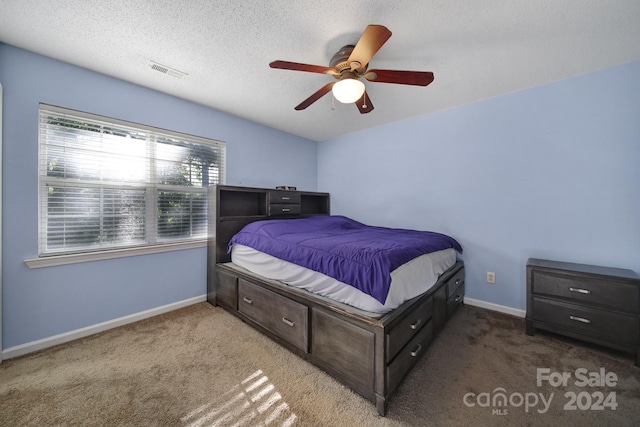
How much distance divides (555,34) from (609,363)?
7.97ft

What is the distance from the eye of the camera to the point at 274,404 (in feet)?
4.49

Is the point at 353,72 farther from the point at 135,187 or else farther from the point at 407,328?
the point at 135,187

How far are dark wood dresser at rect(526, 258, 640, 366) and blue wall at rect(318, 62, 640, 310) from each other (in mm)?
357

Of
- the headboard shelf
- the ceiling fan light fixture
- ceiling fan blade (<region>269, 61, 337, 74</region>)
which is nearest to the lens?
ceiling fan blade (<region>269, 61, 337, 74</region>)

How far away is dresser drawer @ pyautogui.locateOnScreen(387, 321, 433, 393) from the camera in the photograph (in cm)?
135

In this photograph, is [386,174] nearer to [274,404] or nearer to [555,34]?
[555,34]

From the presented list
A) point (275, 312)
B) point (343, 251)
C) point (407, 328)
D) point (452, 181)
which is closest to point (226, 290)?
point (275, 312)

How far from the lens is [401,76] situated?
1.59 m

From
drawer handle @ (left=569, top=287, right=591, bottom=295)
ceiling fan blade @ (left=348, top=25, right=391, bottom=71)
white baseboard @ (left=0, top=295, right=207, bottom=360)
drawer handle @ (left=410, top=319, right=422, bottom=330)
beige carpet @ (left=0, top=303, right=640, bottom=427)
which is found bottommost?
beige carpet @ (left=0, top=303, right=640, bottom=427)

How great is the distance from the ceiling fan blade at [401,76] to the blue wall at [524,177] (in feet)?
4.99

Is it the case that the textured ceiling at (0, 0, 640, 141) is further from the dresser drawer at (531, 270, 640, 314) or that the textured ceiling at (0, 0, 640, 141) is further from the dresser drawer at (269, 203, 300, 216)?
the dresser drawer at (531, 270, 640, 314)

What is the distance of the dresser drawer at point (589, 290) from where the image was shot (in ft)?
5.62

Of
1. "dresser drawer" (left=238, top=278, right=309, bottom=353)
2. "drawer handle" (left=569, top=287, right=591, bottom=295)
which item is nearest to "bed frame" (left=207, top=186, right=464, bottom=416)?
"dresser drawer" (left=238, top=278, right=309, bottom=353)

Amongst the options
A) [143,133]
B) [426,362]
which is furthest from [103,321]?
[426,362]
